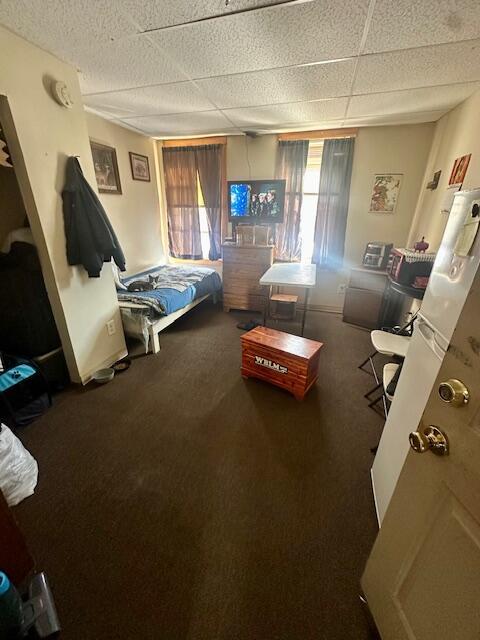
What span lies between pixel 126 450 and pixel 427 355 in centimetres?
181

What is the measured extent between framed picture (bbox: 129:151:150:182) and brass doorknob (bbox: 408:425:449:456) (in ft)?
14.2

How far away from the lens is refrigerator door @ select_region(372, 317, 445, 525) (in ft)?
3.45

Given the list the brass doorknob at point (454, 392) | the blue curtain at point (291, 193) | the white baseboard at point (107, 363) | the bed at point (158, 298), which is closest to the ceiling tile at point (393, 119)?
the blue curtain at point (291, 193)

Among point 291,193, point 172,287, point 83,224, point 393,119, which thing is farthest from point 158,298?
point 393,119

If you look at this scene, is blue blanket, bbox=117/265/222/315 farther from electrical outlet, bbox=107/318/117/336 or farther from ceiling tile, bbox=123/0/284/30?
ceiling tile, bbox=123/0/284/30

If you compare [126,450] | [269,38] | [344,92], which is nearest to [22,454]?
[126,450]

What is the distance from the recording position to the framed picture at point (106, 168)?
3154 millimetres

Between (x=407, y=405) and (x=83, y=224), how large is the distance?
2.42 metres

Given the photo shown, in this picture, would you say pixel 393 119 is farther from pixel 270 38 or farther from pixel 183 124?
pixel 183 124

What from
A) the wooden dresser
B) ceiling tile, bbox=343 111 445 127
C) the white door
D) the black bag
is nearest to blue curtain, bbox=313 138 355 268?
ceiling tile, bbox=343 111 445 127

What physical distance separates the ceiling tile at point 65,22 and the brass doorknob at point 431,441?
228 cm

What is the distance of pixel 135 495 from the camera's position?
1.47 m

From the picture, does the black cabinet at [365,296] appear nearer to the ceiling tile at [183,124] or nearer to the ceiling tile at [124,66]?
the ceiling tile at [183,124]

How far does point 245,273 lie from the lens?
386 cm
